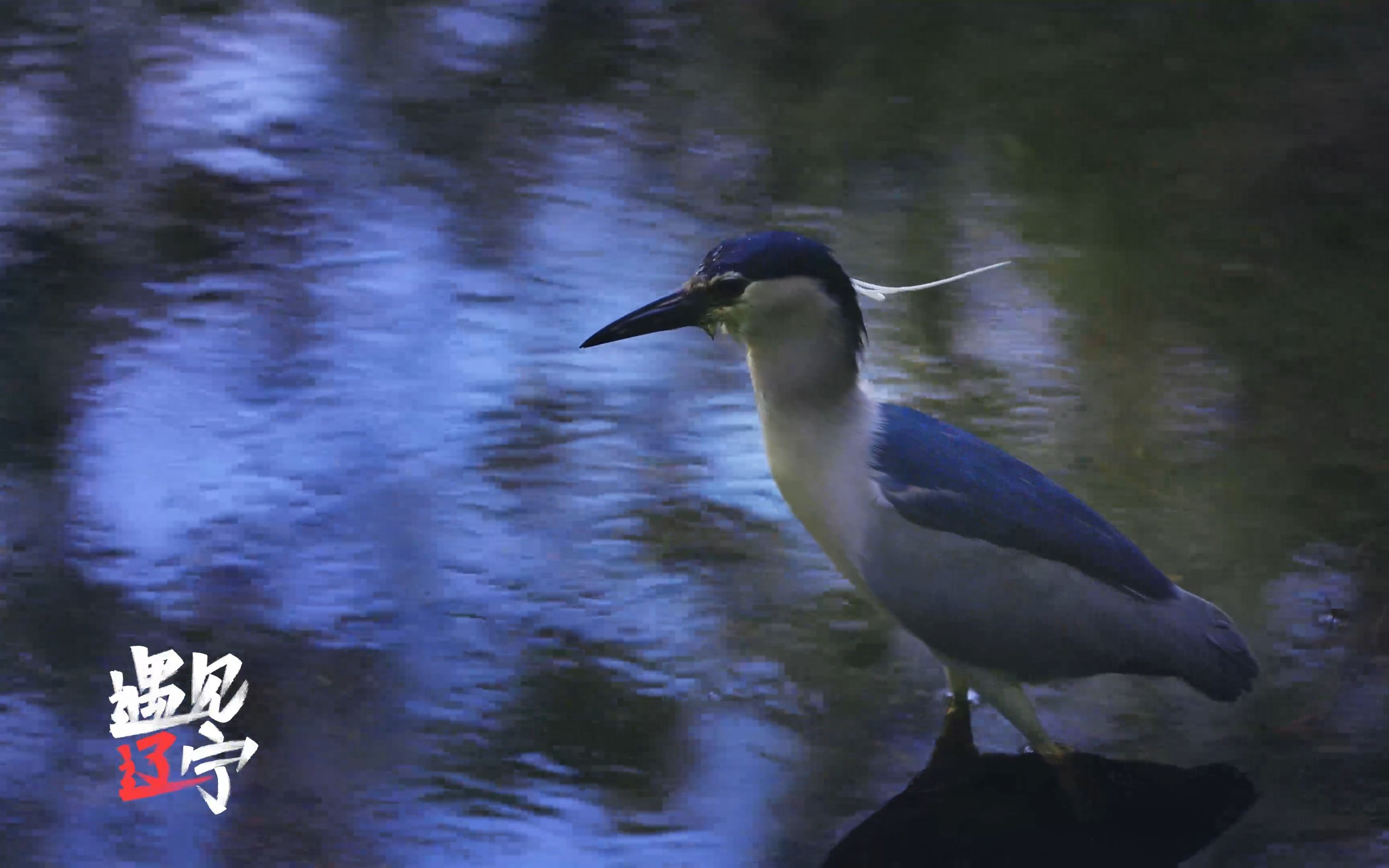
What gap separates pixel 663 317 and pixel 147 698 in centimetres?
125

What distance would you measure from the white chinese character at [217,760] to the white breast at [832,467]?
3.69 feet

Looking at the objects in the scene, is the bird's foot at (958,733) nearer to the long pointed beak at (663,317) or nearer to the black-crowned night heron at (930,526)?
the black-crowned night heron at (930,526)

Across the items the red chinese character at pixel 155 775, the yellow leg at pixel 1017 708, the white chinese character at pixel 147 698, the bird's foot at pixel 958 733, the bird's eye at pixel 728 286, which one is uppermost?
the bird's eye at pixel 728 286

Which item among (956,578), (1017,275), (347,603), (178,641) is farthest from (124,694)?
(1017,275)

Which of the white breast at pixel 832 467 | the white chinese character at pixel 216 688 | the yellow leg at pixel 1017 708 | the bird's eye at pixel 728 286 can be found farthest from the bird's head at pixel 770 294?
the white chinese character at pixel 216 688

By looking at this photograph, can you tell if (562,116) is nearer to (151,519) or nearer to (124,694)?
(151,519)

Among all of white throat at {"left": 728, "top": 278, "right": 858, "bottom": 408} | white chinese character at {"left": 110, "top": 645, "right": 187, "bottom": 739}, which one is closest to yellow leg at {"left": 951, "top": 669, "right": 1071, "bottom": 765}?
white throat at {"left": 728, "top": 278, "right": 858, "bottom": 408}

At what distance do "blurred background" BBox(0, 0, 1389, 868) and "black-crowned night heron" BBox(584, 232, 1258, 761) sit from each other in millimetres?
319

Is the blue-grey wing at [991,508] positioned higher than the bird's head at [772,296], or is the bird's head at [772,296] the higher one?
the bird's head at [772,296]

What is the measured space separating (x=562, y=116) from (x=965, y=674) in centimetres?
340

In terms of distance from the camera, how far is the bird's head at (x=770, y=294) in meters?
2.59

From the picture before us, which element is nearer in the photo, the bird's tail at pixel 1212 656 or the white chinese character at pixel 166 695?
the bird's tail at pixel 1212 656

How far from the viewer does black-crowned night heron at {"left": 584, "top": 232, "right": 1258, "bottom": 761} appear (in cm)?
258

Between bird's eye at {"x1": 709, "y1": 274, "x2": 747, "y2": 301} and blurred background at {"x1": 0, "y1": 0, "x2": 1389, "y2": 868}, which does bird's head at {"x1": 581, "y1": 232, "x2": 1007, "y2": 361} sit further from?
blurred background at {"x1": 0, "y1": 0, "x2": 1389, "y2": 868}
